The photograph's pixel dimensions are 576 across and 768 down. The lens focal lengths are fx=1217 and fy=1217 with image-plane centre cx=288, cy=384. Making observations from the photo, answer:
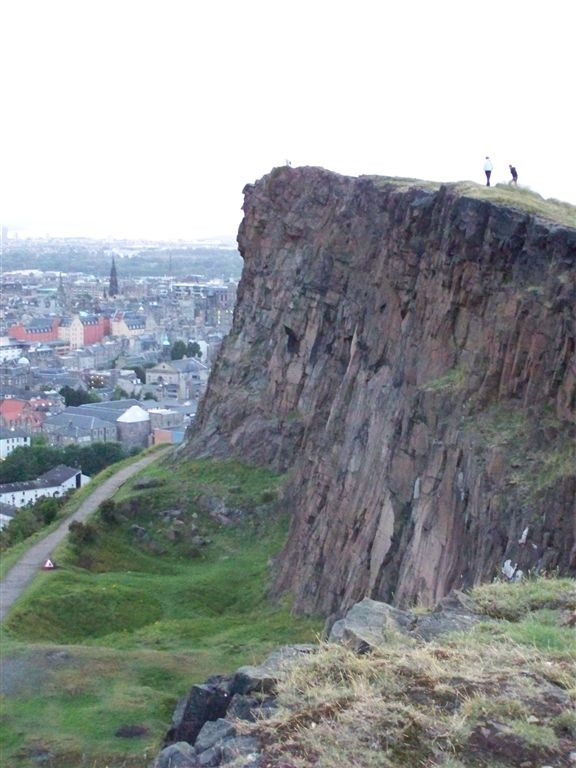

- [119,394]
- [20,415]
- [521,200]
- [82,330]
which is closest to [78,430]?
[20,415]

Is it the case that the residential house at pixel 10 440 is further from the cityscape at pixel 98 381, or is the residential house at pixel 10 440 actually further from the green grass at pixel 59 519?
the green grass at pixel 59 519

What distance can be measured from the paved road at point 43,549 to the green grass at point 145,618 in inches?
25.5

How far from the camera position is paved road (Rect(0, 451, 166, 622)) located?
34.8 m

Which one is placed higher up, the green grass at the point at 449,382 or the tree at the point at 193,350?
the green grass at the point at 449,382

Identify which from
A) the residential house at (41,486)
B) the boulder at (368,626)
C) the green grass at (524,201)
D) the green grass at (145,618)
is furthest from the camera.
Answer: the residential house at (41,486)

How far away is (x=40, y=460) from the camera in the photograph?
261 ft

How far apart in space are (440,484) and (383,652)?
43.9 feet

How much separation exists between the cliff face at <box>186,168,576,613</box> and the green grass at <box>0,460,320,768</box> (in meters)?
1.92

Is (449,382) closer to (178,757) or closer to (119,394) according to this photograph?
(178,757)

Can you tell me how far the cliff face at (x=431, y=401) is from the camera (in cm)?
2242

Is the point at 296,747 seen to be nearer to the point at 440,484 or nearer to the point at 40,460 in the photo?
the point at 440,484

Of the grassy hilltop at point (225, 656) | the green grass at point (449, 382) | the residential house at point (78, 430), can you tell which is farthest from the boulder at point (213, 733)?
the residential house at point (78, 430)

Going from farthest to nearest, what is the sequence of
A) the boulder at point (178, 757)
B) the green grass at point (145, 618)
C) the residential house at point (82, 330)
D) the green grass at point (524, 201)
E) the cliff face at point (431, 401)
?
the residential house at point (82, 330) < the green grass at point (524, 201) < the green grass at point (145, 618) < the cliff face at point (431, 401) < the boulder at point (178, 757)

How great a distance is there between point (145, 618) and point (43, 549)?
25.9ft
